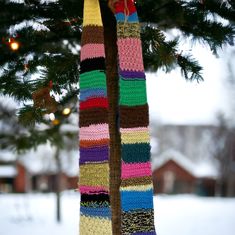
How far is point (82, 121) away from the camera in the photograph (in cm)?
213

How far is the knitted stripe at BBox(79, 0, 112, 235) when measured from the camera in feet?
6.59

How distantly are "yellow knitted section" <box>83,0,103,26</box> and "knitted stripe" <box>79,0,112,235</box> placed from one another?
76mm

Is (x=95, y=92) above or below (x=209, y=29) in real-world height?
below

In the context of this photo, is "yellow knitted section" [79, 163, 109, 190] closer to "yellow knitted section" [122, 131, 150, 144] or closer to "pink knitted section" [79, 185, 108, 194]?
"pink knitted section" [79, 185, 108, 194]

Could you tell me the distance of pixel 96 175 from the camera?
2035 mm

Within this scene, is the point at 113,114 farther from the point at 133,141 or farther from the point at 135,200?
the point at 135,200

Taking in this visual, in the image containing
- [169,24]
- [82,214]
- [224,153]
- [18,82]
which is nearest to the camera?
[82,214]

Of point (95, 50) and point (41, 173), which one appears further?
point (41, 173)

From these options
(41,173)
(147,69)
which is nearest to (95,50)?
(147,69)

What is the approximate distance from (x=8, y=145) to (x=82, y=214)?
14.8ft

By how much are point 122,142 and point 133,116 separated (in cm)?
16

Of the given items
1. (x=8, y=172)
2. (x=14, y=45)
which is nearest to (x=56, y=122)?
(x=14, y=45)

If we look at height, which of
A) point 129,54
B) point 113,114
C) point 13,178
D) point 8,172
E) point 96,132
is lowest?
point 13,178

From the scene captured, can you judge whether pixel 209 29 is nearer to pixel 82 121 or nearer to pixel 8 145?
pixel 82 121
